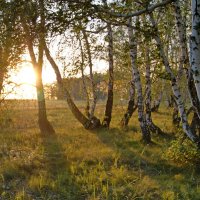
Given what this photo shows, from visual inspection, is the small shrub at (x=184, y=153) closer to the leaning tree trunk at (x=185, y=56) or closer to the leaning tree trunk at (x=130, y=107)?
the leaning tree trunk at (x=185, y=56)

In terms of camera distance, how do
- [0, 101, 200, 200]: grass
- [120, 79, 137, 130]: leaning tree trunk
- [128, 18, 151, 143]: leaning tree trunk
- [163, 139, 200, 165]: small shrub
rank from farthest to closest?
1. [120, 79, 137, 130]: leaning tree trunk
2. [128, 18, 151, 143]: leaning tree trunk
3. [163, 139, 200, 165]: small shrub
4. [0, 101, 200, 200]: grass

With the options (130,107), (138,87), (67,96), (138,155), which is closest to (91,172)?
(138,155)

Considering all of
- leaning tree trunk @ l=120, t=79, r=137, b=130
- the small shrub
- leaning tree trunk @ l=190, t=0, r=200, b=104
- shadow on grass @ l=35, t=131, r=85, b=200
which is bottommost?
shadow on grass @ l=35, t=131, r=85, b=200

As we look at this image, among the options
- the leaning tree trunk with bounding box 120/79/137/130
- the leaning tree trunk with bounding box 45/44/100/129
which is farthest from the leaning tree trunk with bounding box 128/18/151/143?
the leaning tree trunk with bounding box 45/44/100/129

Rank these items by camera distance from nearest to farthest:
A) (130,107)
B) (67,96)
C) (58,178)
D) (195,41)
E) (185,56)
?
(195,41), (58,178), (185,56), (67,96), (130,107)

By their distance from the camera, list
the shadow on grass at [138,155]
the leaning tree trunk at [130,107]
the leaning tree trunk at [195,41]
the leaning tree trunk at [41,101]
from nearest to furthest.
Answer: the leaning tree trunk at [195,41], the shadow on grass at [138,155], the leaning tree trunk at [41,101], the leaning tree trunk at [130,107]

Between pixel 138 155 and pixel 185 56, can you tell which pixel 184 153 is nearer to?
pixel 138 155

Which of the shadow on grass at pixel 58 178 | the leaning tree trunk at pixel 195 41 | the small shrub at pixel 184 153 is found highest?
the leaning tree trunk at pixel 195 41

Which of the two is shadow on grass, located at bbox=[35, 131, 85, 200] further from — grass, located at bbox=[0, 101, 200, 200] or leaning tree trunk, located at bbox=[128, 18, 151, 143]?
leaning tree trunk, located at bbox=[128, 18, 151, 143]

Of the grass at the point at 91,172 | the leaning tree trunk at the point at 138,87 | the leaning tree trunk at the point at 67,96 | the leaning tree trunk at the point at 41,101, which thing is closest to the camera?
the grass at the point at 91,172

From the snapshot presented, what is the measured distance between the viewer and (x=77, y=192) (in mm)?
9680

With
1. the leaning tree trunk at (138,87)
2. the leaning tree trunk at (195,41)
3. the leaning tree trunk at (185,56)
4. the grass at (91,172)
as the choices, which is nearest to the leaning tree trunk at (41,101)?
the grass at (91,172)

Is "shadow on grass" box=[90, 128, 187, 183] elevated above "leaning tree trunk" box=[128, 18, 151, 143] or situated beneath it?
situated beneath

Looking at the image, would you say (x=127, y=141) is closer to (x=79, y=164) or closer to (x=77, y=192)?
(x=79, y=164)
